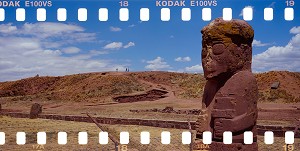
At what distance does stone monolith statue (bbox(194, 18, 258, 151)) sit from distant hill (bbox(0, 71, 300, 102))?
27.8 meters

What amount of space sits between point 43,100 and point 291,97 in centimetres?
2668

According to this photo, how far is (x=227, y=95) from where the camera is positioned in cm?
742

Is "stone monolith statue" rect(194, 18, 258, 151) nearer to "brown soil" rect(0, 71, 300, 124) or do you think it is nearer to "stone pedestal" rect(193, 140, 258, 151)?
"stone pedestal" rect(193, 140, 258, 151)

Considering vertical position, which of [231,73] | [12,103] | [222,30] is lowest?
[12,103]

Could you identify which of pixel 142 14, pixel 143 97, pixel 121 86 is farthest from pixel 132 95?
pixel 142 14

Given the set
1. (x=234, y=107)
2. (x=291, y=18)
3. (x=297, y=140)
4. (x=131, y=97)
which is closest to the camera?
(x=234, y=107)

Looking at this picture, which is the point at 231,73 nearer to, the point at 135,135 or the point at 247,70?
the point at 247,70

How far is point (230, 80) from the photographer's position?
755 centimetres

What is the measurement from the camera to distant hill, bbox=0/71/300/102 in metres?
39.7

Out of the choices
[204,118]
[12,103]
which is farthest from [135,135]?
[12,103]

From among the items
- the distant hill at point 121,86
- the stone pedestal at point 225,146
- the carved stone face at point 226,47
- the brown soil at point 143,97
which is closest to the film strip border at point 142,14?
the carved stone face at point 226,47

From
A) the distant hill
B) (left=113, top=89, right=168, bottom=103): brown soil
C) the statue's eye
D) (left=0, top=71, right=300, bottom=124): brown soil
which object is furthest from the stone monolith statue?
(left=113, top=89, right=168, bottom=103): brown soil

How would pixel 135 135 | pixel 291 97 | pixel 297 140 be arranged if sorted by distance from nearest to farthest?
pixel 297 140, pixel 135 135, pixel 291 97

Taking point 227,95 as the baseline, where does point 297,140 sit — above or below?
below
